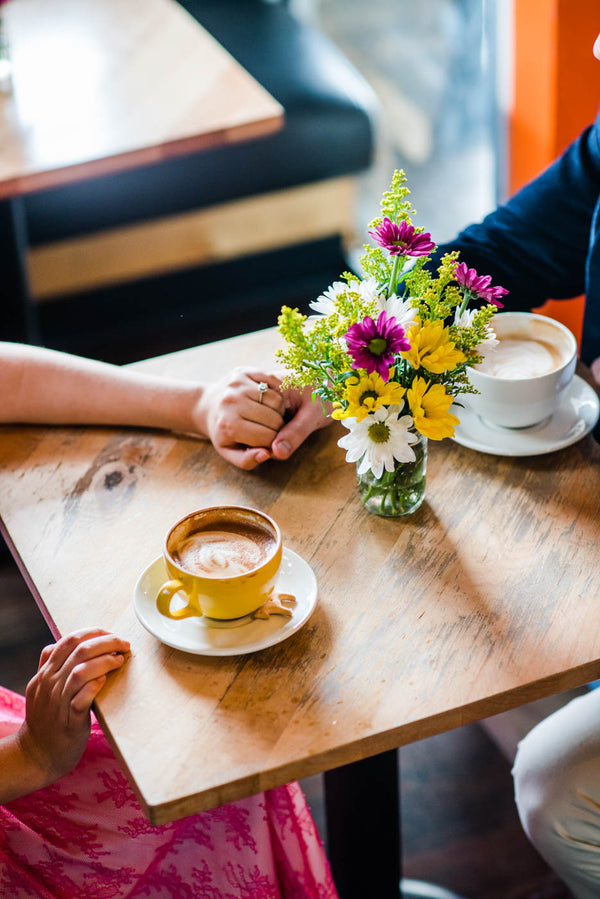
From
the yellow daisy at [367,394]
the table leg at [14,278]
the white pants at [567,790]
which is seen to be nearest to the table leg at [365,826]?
the white pants at [567,790]

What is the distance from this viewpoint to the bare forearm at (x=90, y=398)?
3.98 feet

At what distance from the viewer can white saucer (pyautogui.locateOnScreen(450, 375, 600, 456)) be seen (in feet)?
3.72

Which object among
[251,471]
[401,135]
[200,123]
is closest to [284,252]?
[401,135]

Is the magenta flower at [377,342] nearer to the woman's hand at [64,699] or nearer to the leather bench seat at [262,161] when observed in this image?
the woman's hand at [64,699]

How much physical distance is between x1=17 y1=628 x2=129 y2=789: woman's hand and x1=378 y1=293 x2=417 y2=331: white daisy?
0.40 meters

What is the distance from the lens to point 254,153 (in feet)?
9.39

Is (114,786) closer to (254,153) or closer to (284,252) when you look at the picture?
(254,153)

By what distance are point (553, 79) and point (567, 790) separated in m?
2.00

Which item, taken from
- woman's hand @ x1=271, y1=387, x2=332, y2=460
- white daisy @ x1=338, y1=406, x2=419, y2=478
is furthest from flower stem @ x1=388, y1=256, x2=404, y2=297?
woman's hand @ x1=271, y1=387, x2=332, y2=460

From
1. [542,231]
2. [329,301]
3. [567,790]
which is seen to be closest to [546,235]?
[542,231]

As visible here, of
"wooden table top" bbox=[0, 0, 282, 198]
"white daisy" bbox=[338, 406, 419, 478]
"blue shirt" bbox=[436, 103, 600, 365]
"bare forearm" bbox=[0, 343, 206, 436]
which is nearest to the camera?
"white daisy" bbox=[338, 406, 419, 478]

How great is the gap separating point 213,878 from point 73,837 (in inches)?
6.2

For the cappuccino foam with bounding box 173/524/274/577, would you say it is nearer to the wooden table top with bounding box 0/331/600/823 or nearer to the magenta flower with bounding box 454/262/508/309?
the wooden table top with bounding box 0/331/600/823

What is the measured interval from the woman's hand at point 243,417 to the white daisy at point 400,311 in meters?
0.28
